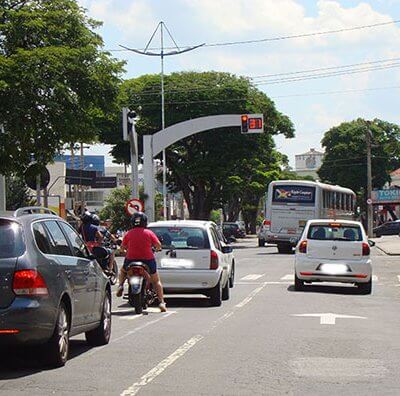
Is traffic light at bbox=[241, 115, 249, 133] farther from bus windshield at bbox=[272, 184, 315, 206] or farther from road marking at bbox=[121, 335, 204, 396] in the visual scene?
road marking at bbox=[121, 335, 204, 396]

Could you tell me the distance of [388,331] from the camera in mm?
13078

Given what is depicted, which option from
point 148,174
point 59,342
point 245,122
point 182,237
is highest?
point 245,122

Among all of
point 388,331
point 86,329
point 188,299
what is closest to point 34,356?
point 86,329

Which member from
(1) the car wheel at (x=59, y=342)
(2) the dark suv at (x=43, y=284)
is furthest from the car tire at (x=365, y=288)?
(1) the car wheel at (x=59, y=342)

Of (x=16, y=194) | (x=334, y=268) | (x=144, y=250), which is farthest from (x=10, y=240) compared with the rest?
(x=16, y=194)

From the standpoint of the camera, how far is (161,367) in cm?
924

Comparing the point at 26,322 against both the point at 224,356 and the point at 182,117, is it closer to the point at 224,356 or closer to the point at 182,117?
the point at 224,356

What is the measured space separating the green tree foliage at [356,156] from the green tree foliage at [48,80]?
80260mm

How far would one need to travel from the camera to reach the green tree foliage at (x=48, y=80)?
20766 mm

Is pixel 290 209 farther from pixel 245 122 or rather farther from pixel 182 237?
pixel 182 237

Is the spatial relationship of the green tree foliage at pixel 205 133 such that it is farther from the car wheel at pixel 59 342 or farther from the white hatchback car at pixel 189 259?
the car wheel at pixel 59 342

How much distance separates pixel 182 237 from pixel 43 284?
8211mm

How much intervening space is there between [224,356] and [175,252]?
645 centimetres

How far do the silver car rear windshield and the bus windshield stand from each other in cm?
3723
